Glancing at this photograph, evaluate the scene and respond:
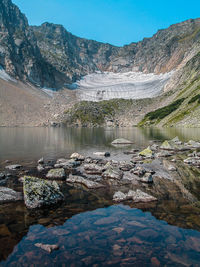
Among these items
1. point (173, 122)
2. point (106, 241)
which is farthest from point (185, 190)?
point (173, 122)

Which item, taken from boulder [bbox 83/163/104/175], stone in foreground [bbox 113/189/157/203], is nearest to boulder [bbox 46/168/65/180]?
boulder [bbox 83/163/104/175]

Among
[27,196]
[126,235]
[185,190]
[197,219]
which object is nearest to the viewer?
[126,235]

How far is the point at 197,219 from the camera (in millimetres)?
10750

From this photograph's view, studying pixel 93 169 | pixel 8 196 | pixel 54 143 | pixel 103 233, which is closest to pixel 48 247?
pixel 103 233

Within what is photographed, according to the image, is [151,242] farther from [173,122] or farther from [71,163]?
[173,122]

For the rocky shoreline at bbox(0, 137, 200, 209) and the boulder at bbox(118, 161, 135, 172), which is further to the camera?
the boulder at bbox(118, 161, 135, 172)

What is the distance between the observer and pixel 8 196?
13.6 metres

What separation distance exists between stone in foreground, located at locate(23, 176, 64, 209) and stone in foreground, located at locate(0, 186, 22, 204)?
3.78 feet

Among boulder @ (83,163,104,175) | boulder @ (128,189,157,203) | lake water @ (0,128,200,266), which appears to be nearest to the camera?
lake water @ (0,128,200,266)

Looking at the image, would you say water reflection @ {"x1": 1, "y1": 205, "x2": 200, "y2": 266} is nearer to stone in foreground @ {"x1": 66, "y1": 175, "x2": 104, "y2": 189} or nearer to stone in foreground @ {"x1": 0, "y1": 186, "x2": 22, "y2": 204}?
stone in foreground @ {"x1": 0, "y1": 186, "x2": 22, "y2": 204}

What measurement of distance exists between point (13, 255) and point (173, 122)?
137m

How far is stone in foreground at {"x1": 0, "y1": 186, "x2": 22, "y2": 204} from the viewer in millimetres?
13338

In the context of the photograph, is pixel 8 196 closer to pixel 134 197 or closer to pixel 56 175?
pixel 56 175

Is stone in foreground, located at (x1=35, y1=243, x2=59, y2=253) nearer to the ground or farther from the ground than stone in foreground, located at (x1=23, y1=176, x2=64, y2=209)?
nearer to the ground
